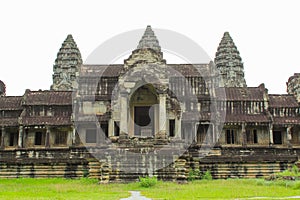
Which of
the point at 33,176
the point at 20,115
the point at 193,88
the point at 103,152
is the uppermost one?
the point at 193,88

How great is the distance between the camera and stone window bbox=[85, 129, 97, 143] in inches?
1426

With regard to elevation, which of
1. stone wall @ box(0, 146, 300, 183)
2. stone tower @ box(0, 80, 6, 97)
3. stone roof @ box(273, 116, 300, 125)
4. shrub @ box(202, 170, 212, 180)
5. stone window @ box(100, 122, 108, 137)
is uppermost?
stone tower @ box(0, 80, 6, 97)

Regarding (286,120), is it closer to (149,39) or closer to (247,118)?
(247,118)

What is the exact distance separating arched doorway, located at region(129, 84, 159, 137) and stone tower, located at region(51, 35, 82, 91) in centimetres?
2841

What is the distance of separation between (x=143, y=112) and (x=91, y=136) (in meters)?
5.64

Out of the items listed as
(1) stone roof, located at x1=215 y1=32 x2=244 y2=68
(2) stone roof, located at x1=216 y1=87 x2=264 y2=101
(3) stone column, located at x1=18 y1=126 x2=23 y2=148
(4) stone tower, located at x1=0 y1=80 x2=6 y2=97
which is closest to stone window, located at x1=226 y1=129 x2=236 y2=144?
(2) stone roof, located at x1=216 y1=87 x2=264 y2=101

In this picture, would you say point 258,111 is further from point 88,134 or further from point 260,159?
point 88,134

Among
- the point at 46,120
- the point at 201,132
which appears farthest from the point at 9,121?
the point at 201,132

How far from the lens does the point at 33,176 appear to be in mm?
31531

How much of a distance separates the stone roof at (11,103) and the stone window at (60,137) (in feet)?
15.4

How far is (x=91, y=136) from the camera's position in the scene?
36.4 metres

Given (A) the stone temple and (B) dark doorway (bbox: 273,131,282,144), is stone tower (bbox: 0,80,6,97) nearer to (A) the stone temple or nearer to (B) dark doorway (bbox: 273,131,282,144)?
(A) the stone temple

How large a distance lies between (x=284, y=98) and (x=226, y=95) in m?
6.49

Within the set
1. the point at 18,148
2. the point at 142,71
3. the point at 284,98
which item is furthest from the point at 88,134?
the point at 284,98
